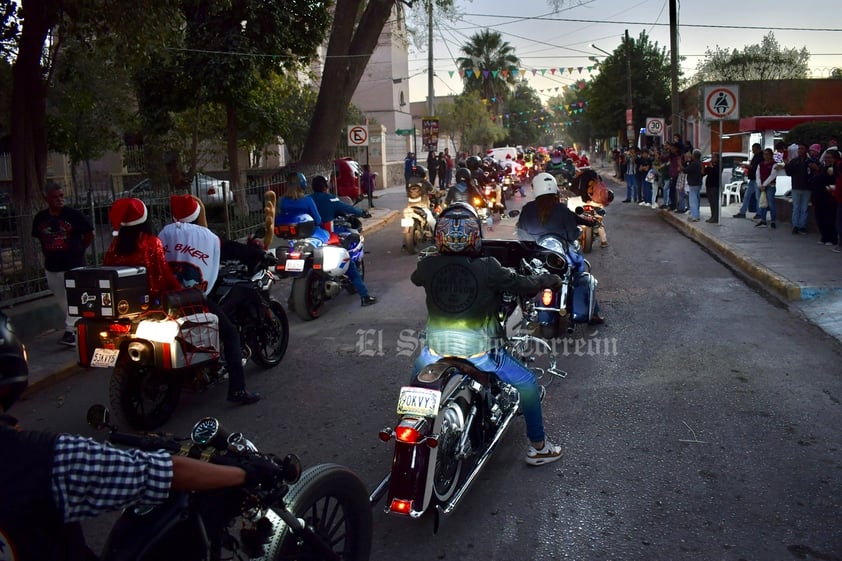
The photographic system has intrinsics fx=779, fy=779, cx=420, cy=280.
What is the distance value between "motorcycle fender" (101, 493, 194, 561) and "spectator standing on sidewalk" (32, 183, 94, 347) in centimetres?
629

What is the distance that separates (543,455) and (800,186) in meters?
11.9

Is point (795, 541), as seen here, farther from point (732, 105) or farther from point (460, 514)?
point (732, 105)

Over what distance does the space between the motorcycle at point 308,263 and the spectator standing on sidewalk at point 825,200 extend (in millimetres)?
8679

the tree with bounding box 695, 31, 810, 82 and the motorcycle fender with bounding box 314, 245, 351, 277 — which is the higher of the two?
the tree with bounding box 695, 31, 810, 82

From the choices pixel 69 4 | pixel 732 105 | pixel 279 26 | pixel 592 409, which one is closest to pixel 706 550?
pixel 592 409

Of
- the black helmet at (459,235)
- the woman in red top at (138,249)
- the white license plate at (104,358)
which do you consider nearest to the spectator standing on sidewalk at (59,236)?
the woman in red top at (138,249)

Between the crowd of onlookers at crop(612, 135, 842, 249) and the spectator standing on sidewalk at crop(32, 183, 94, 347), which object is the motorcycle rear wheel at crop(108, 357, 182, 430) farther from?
the crowd of onlookers at crop(612, 135, 842, 249)

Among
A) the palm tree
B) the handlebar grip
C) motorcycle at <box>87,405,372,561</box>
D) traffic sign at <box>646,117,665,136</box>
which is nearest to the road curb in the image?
motorcycle at <box>87,405,372,561</box>

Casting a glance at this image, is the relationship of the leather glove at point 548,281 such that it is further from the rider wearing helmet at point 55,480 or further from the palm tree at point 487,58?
the palm tree at point 487,58

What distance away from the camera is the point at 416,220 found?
50.1 ft

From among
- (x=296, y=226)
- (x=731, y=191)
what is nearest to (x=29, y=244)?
(x=296, y=226)

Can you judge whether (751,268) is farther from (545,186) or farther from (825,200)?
(545,186)

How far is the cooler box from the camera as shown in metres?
5.59

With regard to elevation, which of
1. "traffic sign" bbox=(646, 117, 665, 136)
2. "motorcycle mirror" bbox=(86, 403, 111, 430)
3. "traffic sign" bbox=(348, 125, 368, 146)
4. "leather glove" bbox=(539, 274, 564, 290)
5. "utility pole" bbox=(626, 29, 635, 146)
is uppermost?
"utility pole" bbox=(626, 29, 635, 146)
